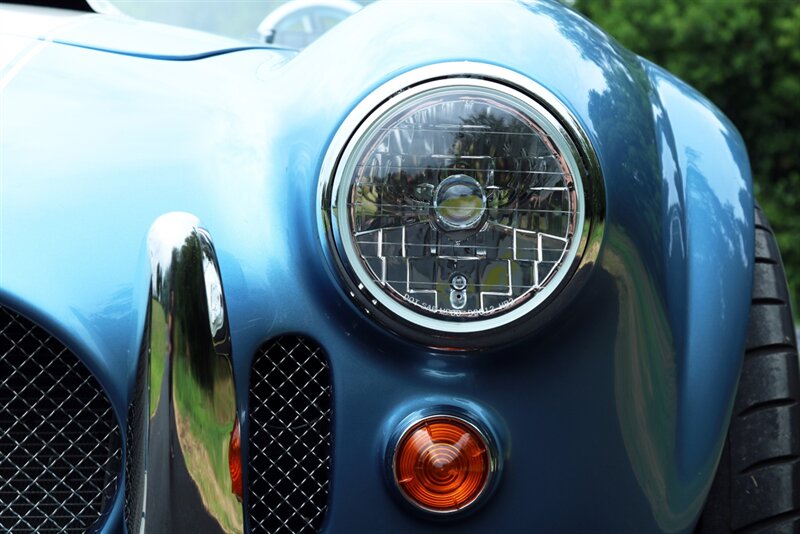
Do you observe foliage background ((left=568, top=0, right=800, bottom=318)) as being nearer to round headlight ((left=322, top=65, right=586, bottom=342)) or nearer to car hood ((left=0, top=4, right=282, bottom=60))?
car hood ((left=0, top=4, right=282, bottom=60))

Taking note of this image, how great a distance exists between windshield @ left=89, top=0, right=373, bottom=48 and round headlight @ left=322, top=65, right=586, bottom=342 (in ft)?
3.67

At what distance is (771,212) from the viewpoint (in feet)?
31.5

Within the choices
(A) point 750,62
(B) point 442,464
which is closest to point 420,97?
(B) point 442,464

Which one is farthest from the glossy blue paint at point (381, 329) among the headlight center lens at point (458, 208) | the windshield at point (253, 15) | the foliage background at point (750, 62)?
the foliage background at point (750, 62)

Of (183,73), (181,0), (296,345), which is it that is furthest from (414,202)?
(181,0)

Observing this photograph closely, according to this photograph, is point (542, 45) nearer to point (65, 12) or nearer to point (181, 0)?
point (65, 12)

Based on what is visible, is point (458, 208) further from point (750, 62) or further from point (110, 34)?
point (750, 62)

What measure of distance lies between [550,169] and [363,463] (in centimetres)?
45

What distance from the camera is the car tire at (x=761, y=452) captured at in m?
1.51

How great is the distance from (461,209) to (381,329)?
0.18 meters

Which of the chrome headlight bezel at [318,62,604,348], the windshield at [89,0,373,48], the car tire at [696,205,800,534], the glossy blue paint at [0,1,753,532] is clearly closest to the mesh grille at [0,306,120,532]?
the glossy blue paint at [0,1,753,532]

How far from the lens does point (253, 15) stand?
8.23ft

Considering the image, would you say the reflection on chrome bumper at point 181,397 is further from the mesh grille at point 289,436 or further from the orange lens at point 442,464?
the orange lens at point 442,464

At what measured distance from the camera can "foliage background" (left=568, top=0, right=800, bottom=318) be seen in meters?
9.84
